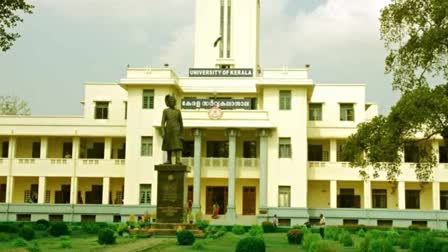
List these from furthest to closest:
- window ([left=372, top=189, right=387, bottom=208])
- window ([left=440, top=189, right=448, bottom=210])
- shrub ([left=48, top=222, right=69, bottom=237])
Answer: window ([left=372, top=189, right=387, bottom=208]) < window ([left=440, top=189, right=448, bottom=210]) < shrub ([left=48, top=222, right=69, bottom=237])

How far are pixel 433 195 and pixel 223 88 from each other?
16435 millimetres

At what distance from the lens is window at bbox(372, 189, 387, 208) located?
161 ft

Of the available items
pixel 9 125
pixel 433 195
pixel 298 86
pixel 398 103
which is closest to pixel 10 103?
pixel 9 125

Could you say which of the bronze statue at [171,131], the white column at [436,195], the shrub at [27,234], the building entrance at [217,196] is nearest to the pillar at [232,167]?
the building entrance at [217,196]

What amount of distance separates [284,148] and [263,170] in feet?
7.43

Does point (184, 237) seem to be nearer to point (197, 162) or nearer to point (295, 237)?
point (295, 237)

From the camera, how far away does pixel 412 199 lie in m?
49.0

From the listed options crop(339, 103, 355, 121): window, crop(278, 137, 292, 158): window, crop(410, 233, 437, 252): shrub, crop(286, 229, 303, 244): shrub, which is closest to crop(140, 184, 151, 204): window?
crop(278, 137, 292, 158): window

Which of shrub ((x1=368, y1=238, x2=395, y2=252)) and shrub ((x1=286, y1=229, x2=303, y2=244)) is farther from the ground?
shrub ((x1=368, y1=238, x2=395, y2=252))

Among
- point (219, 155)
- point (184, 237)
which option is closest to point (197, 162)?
point (219, 155)

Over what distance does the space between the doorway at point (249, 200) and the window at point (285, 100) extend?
626 cm

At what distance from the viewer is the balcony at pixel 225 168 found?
45.4m

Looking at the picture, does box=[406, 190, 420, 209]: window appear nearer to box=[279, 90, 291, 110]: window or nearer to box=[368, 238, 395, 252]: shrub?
Result: box=[279, 90, 291, 110]: window

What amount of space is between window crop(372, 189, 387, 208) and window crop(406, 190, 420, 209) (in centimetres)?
167
